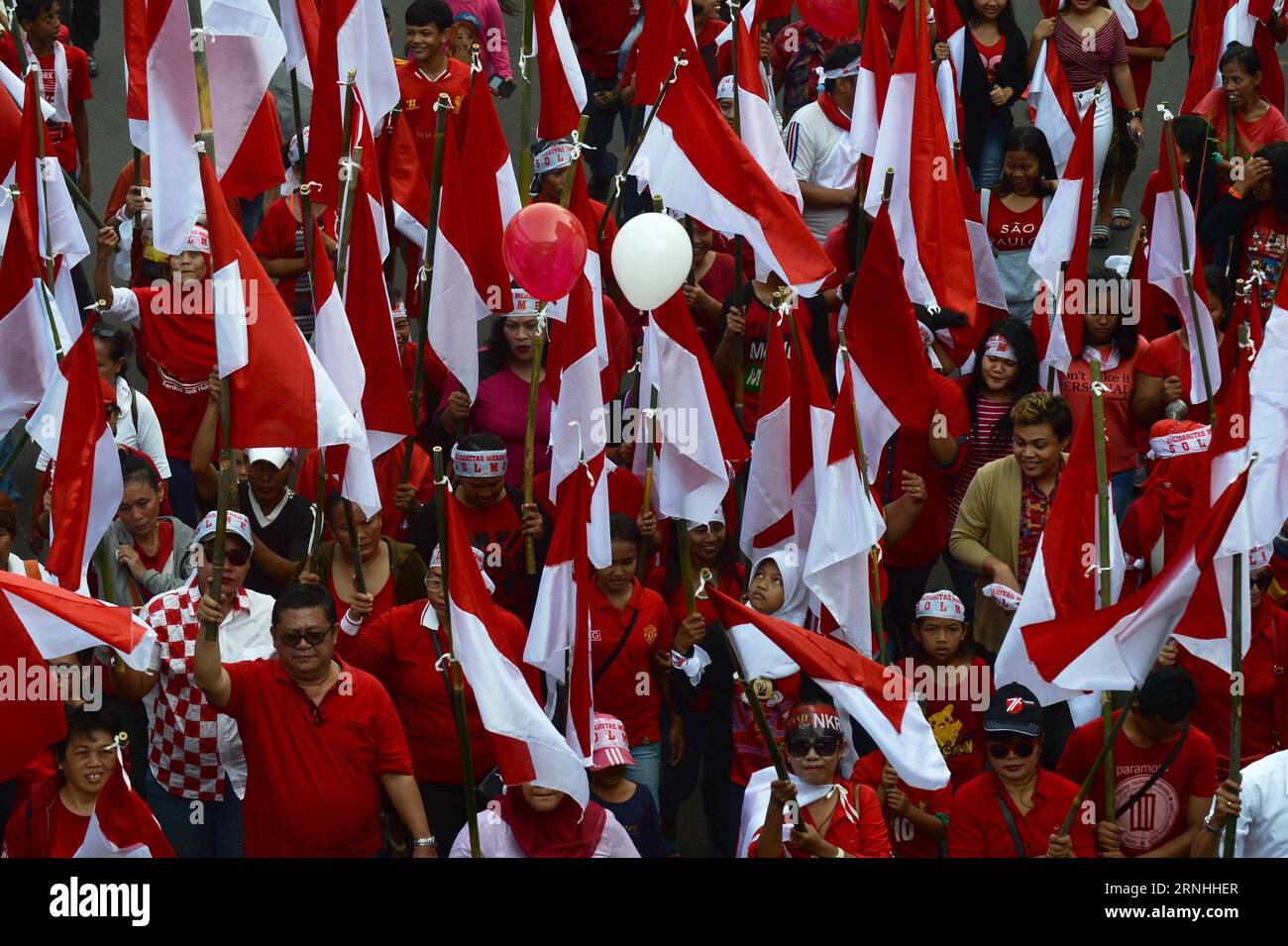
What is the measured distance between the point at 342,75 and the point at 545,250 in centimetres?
157

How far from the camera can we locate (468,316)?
9.08 meters

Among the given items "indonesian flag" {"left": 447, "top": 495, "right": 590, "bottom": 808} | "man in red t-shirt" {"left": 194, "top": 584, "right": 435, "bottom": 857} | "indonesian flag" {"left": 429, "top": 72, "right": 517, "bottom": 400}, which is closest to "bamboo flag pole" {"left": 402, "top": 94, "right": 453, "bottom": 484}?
"indonesian flag" {"left": 429, "top": 72, "right": 517, "bottom": 400}

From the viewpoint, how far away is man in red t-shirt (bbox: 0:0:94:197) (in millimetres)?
11500

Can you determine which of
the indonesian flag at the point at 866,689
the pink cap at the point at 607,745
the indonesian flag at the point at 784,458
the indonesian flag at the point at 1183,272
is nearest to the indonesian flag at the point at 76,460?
the pink cap at the point at 607,745

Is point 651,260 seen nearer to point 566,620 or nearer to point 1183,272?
point 566,620

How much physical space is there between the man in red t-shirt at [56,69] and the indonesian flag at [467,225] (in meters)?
3.00

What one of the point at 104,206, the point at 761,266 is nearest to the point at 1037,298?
the point at 761,266

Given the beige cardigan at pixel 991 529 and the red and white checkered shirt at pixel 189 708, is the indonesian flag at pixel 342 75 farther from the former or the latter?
the beige cardigan at pixel 991 529

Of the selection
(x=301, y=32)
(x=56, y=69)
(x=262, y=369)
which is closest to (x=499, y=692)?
(x=262, y=369)

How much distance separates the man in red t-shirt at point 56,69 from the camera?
1150cm

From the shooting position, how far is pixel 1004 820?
25.4 feet

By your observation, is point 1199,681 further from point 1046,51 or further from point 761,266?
point 1046,51

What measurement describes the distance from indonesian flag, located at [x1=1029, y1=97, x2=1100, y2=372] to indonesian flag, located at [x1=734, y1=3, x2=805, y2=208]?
1298mm

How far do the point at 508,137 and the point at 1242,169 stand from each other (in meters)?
4.87
